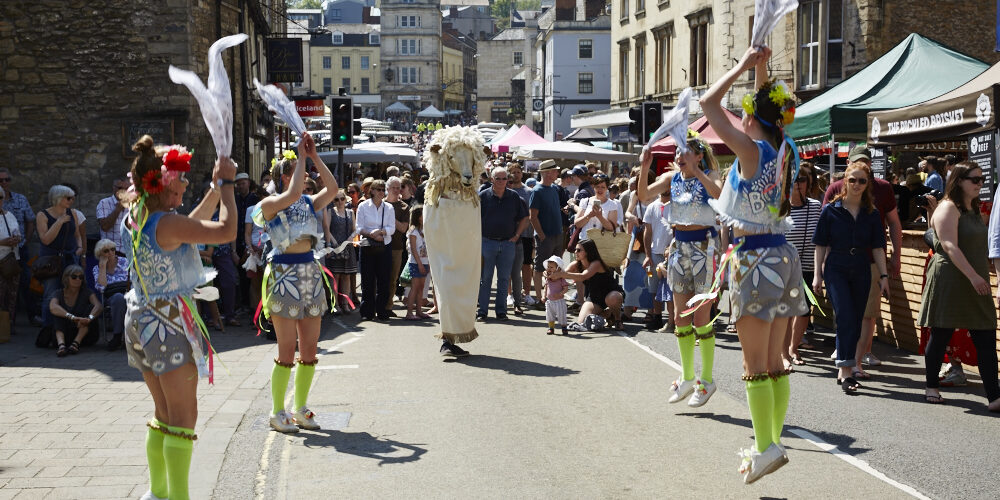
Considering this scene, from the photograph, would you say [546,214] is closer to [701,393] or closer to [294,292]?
[701,393]

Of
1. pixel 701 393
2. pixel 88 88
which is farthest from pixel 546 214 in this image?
pixel 88 88

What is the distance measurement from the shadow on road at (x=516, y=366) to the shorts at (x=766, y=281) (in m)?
4.06

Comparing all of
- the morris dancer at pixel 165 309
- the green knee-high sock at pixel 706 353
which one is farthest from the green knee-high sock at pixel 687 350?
the morris dancer at pixel 165 309

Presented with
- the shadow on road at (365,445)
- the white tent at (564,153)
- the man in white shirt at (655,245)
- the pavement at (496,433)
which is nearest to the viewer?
the pavement at (496,433)

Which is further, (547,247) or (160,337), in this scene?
(547,247)

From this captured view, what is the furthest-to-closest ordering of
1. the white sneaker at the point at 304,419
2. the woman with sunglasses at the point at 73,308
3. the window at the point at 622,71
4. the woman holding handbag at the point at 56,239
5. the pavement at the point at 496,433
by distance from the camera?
the window at the point at 622,71 < the woman holding handbag at the point at 56,239 < the woman with sunglasses at the point at 73,308 < the white sneaker at the point at 304,419 < the pavement at the point at 496,433

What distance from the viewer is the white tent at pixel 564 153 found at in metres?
25.4

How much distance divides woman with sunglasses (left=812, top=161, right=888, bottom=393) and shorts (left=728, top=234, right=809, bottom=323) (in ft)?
10.9

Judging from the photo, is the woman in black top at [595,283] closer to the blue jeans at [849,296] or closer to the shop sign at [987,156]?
the blue jeans at [849,296]

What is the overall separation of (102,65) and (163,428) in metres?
14.5

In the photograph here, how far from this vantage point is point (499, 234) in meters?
14.2

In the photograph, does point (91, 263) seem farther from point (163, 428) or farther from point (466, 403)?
point (163, 428)

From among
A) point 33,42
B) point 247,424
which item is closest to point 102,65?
point 33,42

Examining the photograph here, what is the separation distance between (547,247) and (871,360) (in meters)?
6.07
